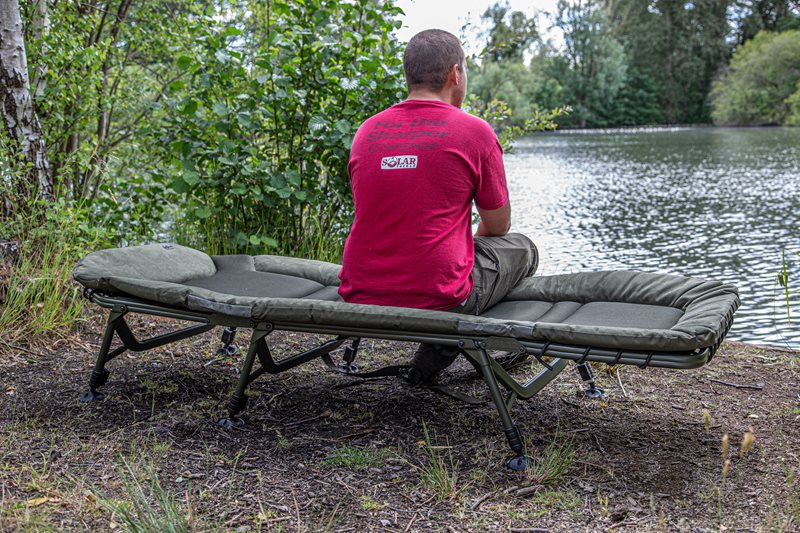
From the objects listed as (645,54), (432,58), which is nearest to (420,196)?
(432,58)

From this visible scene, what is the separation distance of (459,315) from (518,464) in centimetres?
56

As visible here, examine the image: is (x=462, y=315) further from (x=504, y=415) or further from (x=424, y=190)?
(x=424, y=190)

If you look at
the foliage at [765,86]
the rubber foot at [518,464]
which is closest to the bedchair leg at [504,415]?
the rubber foot at [518,464]

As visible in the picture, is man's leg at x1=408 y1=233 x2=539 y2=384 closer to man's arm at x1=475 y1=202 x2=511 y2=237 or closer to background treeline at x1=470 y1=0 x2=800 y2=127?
man's arm at x1=475 y1=202 x2=511 y2=237

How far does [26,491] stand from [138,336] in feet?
7.04

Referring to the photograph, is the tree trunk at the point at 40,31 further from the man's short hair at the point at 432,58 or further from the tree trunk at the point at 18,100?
the man's short hair at the point at 432,58

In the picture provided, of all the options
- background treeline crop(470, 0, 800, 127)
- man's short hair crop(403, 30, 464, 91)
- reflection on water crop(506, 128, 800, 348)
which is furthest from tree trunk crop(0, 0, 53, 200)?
background treeline crop(470, 0, 800, 127)

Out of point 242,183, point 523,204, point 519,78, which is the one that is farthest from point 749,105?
point 242,183

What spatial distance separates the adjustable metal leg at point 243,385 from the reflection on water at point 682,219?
12.9ft

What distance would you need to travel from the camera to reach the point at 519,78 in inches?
1943

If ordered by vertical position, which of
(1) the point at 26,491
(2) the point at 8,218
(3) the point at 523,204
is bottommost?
(3) the point at 523,204

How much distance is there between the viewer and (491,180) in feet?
9.44

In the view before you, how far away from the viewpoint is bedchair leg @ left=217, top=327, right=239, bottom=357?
13.1 ft

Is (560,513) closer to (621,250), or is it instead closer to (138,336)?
(138,336)
